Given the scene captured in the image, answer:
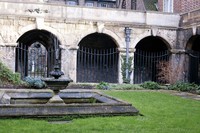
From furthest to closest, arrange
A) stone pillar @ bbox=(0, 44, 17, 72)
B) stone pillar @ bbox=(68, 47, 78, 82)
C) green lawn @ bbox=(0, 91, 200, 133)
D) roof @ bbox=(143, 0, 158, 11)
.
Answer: roof @ bbox=(143, 0, 158, 11) → stone pillar @ bbox=(68, 47, 78, 82) → stone pillar @ bbox=(0, 44, 17, 72) → green lawn @ bbox=(0, 91, 200, 133)

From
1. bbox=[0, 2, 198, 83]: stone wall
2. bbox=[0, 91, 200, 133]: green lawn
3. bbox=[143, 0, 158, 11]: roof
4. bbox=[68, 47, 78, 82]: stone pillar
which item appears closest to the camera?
bbox=[0, 91, 200, 133]: green lawn

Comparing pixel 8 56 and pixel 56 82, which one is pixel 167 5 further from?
pixel 56 82

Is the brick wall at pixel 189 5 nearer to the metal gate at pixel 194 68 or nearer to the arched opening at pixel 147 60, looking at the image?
the arched opening at pixel 147 60

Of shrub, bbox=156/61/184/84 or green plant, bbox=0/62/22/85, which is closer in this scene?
green plant, bbox=0/62/22/85

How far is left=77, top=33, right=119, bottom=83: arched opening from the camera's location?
1972cm

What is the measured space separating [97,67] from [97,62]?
0.31 m

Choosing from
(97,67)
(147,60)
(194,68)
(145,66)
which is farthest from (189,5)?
(97,67)

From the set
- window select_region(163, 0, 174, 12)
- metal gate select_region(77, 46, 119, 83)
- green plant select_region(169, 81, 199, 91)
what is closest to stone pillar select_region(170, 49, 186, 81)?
green plant select_region(169, 81, 199, 91)

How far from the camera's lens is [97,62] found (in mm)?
19906

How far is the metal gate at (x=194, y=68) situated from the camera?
17453mm

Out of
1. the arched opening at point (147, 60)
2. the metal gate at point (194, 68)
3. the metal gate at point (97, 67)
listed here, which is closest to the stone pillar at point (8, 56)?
the metal gate at point (97, 67)

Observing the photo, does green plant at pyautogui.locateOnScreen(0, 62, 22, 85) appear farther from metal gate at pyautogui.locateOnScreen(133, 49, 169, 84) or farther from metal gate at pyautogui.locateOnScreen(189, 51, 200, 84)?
metal gate at pyautogui.locateOnScreen(189, 51, 200, 84)

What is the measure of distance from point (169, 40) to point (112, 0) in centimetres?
1577

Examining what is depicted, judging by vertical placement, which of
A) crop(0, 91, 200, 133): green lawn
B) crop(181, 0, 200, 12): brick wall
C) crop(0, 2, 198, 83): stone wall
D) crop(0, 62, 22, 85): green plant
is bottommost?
crop(0, 91, 200, 133): green lawn
